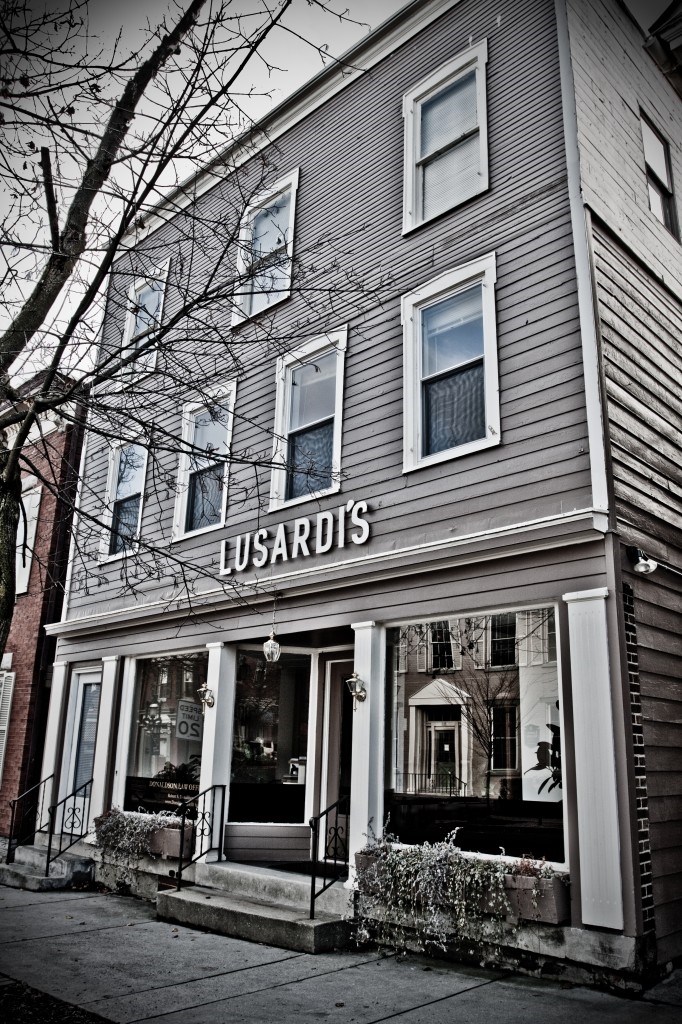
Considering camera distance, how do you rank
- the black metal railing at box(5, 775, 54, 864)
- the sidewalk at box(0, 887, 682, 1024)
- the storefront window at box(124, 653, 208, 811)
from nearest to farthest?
the sidewalk at box(0, 887, 682, 1024), the storefront window at box(124, 653, 208, 811), the black metal railing at box(5, 775, 54, 864)

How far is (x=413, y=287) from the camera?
8.56m

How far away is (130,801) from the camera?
1099 centimetres

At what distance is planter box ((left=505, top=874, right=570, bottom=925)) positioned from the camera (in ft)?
18.8

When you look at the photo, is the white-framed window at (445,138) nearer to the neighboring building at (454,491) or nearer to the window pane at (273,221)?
the neighboring building at (454,491)

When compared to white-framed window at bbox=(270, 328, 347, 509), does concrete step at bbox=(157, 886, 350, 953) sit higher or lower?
lower

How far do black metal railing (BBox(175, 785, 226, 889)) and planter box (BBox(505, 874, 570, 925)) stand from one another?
14.2ft

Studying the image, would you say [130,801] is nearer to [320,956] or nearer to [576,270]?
[320,956]

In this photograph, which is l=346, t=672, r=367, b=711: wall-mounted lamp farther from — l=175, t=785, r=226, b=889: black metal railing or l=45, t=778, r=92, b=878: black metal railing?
l=45, t=778, r=92, b=878: black metal railing

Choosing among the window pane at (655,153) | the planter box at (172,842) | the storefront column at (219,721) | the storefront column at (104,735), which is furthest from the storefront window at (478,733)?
the window pane at (655,153)

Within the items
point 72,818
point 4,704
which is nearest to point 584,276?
point 72,818

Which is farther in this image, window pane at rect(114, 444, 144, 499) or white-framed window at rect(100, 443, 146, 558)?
window pane at rect(114, 444, 144, 499)

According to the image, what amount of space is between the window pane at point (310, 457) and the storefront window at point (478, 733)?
2.08 meters

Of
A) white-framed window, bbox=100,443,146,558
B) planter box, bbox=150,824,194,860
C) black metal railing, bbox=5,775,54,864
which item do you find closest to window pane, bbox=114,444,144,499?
white-framed window, bbox=100,443,146,558

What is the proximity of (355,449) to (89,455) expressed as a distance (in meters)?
6.99
